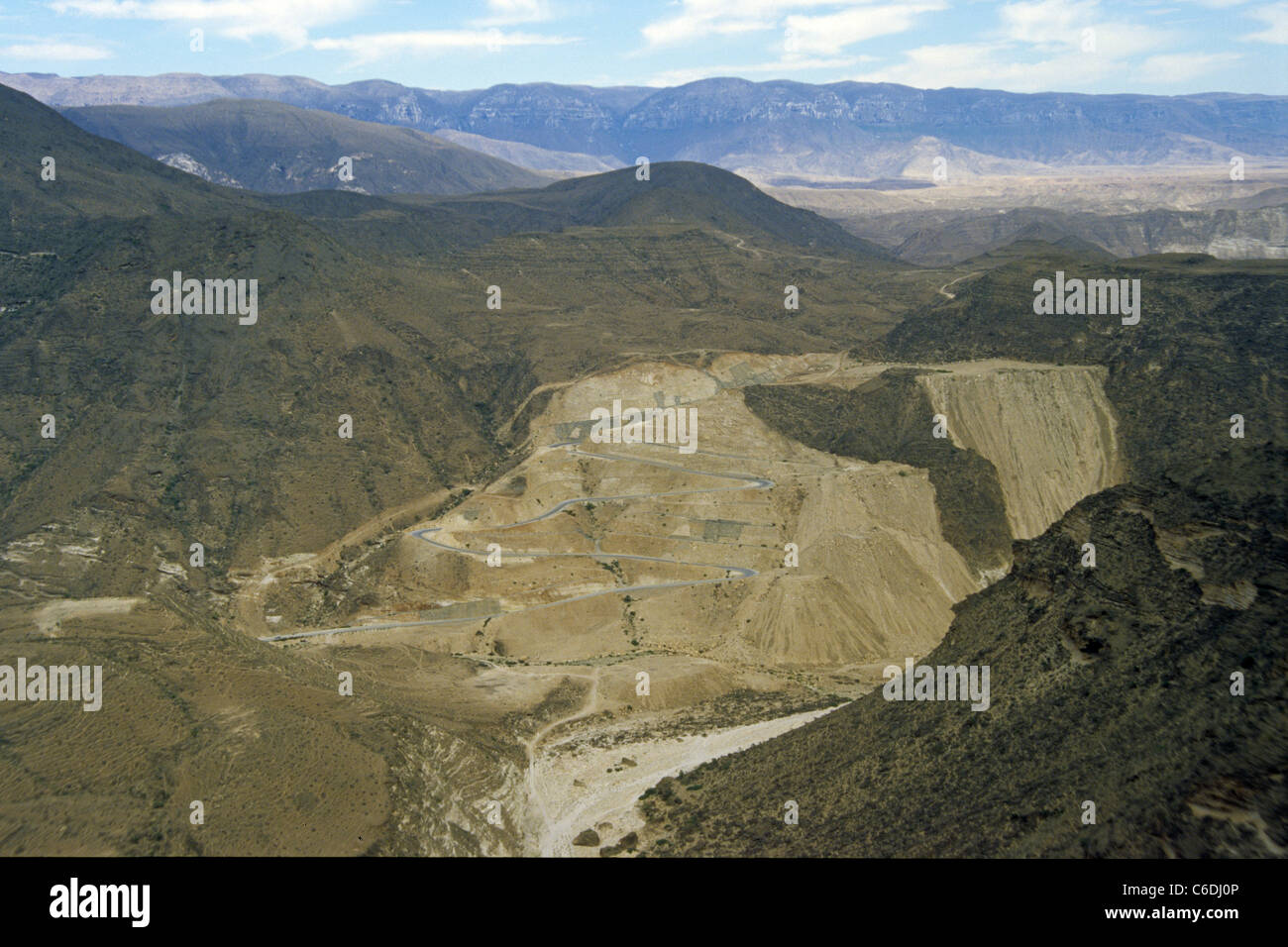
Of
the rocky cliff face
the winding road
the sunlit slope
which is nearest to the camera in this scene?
→ the sunlit slope

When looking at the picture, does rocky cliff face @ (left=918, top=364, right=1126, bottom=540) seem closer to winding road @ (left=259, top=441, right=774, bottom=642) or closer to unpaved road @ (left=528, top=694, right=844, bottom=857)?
winding road @ (left=259, top=441, right=774, bottom=642)

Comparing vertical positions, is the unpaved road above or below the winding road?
below

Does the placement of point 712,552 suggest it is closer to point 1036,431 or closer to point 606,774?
point 606,774

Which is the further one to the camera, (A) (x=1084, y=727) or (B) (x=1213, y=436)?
(B) (x=1213, y=436)

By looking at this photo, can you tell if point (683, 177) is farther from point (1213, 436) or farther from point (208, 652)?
point (208, 652)

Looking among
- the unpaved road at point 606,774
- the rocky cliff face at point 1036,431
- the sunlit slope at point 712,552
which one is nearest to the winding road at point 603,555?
the sunlit slope at point 712,552

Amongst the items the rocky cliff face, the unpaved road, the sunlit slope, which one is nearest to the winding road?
the sunlit slope

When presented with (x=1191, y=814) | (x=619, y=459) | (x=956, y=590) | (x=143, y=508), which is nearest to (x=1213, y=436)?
(x=956, y=590)

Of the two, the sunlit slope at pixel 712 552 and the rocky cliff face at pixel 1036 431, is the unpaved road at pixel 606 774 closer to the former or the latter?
the sunlit slope at pixel 712 552

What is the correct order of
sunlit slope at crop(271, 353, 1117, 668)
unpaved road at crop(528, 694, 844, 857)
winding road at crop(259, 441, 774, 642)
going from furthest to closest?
winding road at crop(259, 441, 774, 642), sunlit slope at crop(271, 353, 1117, 668), unpaved road at crop(528, 694, 844, 857)

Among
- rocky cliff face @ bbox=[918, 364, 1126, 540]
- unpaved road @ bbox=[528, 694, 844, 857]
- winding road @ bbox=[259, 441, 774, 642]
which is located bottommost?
unpaved road @ bbox=[528, 694, 844, 857]

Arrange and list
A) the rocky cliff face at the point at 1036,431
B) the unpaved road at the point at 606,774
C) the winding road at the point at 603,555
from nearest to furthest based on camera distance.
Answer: the unpaved road at the point at 606,774 < the winding road at the point at 603,555 < the rocky cliff face at the point at 1036,431
